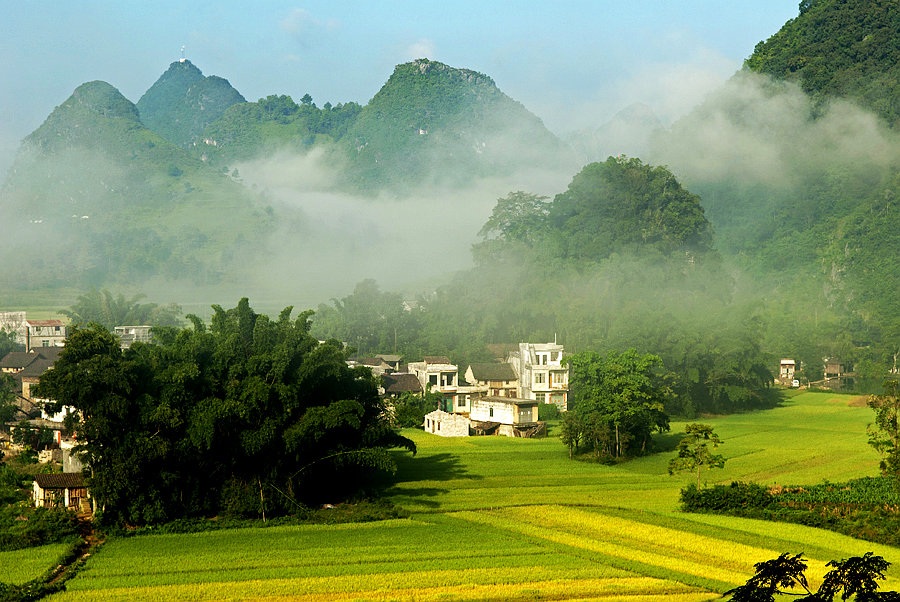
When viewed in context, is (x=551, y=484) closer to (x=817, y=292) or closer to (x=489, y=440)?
(x=489, y=440)

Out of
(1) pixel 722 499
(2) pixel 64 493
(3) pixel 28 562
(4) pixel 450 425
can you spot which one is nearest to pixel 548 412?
(4) pixel 450 425

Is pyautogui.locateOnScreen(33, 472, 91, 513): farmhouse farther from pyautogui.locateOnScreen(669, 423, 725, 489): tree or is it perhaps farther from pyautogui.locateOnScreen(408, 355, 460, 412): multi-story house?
pyautogui.locateOnScreen(408, 355, 460, 412): multi-story house

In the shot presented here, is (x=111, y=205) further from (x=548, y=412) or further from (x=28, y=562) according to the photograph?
(x=28, y=562)

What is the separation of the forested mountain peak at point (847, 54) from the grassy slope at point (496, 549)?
357ft

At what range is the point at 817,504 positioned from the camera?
36.1 meters

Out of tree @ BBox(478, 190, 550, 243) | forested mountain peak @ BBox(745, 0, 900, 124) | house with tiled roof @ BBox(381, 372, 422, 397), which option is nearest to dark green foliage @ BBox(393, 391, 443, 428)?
house with tiled roof @ BBox(381, 372, 422, 397)

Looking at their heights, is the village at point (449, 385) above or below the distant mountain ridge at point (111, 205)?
below

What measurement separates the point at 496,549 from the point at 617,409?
2090 centimetres

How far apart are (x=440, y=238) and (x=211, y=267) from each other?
33519 mm

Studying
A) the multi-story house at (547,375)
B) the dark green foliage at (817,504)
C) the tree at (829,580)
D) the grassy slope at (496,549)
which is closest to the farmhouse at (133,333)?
the multi-story house at (547,375)

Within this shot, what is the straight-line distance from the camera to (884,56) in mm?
144250

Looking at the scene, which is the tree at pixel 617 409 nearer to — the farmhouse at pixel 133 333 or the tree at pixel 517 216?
the farmhouse at pixel 133 333

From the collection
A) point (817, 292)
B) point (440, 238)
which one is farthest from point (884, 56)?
point (440, 238)

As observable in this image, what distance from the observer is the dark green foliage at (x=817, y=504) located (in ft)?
108
